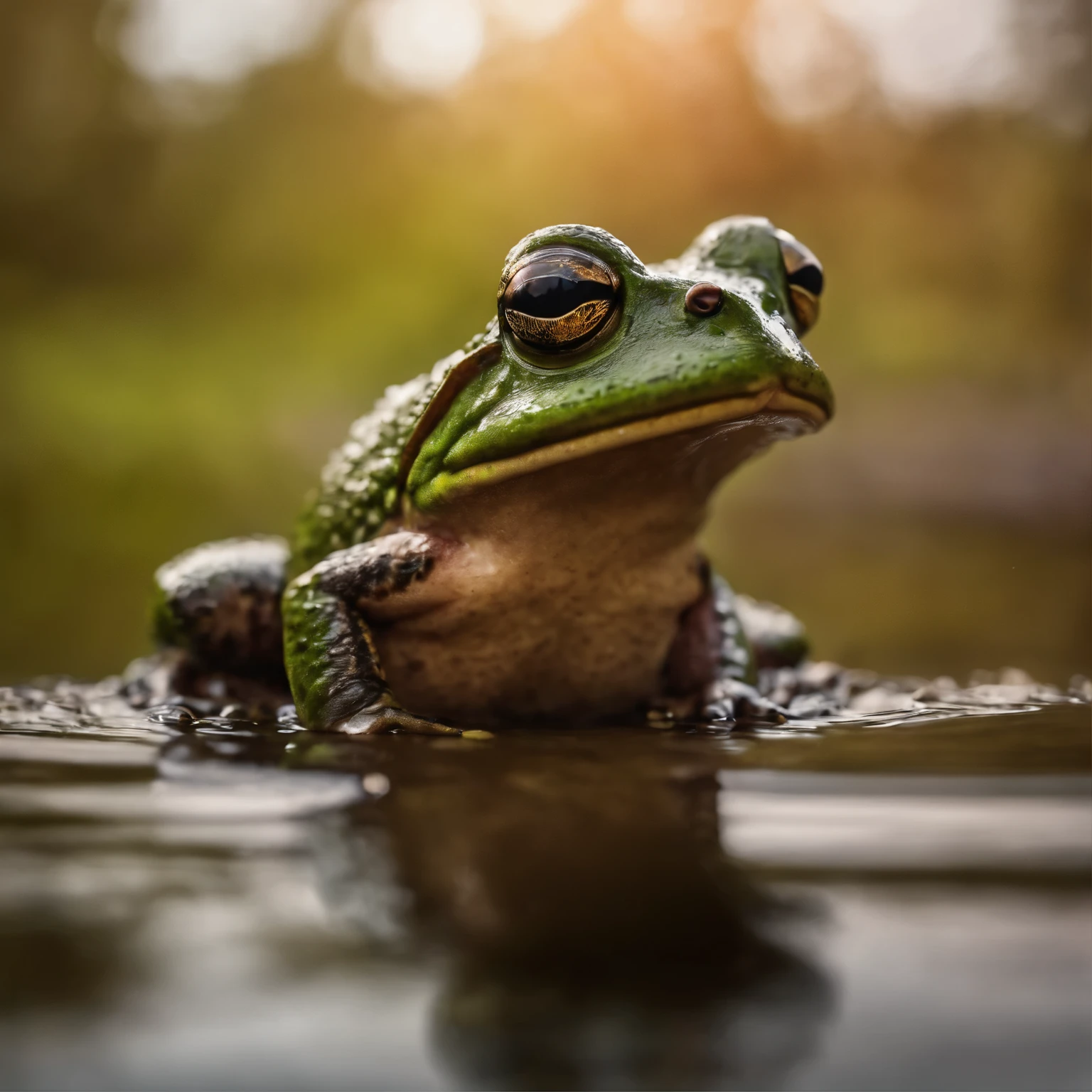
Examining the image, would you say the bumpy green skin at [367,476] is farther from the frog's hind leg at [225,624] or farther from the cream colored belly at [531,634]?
the cream colored belly at [531,634]

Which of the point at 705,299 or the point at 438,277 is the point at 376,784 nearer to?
the point at 705,299

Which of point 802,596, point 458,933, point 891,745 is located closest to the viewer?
point 458,933

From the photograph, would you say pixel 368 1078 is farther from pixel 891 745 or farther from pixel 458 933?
pixel 891 745

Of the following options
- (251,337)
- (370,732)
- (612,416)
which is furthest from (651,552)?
(251,337)

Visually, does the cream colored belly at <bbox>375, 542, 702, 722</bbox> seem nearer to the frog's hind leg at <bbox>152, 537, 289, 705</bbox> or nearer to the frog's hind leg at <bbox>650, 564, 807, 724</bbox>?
the frog's hind leg at <bbox>650, 564, 807, 724</bbox>

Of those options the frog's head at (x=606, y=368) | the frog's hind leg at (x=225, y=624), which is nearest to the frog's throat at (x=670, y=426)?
the frog's head at (x=606, y=368)

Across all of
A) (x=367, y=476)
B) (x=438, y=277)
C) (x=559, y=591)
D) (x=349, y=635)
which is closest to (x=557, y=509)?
(x=559, y=591)
